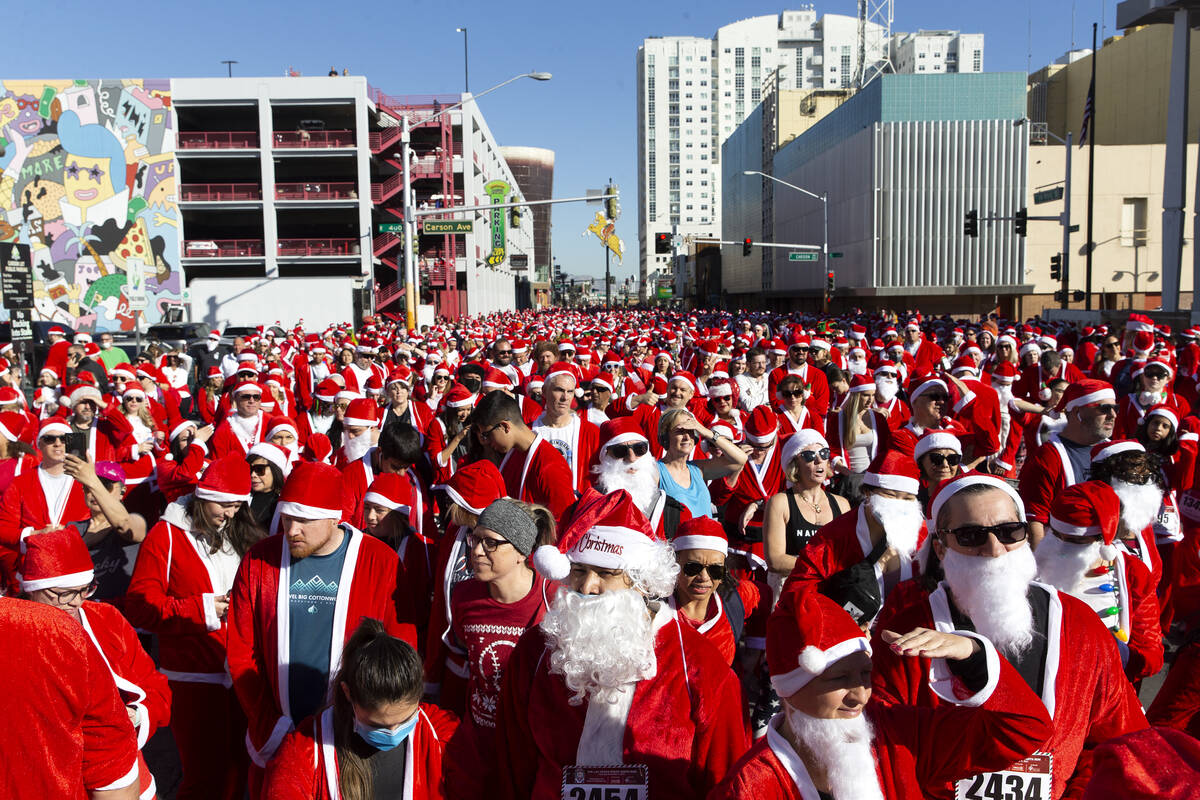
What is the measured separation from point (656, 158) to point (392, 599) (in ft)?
595

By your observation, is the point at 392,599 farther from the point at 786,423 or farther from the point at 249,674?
the point at 786,423

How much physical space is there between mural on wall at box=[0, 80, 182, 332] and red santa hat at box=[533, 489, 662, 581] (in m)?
47.6

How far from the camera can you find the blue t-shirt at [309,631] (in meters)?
3.34

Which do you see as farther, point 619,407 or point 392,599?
point 619,407

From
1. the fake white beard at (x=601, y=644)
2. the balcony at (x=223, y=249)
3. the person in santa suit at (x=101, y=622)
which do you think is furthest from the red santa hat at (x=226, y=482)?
the balcony at (x=223, y=249)

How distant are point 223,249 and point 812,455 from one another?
157 feet

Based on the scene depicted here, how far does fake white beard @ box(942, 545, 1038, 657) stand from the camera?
8.38 ft

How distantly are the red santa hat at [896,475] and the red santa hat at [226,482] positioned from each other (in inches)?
114

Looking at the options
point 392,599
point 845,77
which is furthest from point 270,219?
point 845,77

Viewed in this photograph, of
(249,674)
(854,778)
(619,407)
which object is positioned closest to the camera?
(854,778)

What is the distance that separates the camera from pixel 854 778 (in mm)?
2049

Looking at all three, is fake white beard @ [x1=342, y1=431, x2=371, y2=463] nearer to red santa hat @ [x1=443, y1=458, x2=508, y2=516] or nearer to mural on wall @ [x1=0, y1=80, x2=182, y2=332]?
red santa hat @ [x1=443, y1=458, x2=508, y2=516]

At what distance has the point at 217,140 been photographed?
47438 mm

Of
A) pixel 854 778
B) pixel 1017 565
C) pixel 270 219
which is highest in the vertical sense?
pixel 270 219
